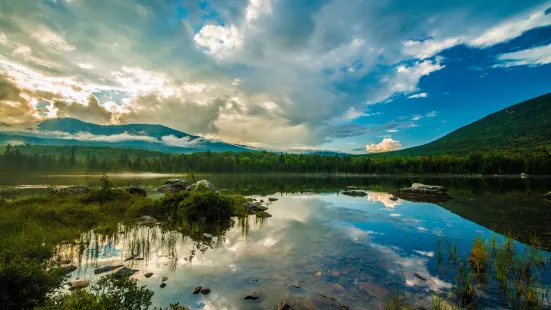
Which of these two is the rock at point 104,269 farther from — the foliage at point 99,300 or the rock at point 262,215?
the rock at point 262,215

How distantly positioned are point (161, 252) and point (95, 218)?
1229cm

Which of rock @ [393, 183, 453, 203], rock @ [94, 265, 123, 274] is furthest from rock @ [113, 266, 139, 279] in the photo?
rock @ [393, 183, 453, 203]

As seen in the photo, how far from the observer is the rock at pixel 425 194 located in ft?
153

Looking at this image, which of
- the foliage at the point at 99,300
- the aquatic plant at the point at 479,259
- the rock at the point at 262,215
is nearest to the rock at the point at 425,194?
the rock at the point at 262,215

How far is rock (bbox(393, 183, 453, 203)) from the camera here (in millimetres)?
46631

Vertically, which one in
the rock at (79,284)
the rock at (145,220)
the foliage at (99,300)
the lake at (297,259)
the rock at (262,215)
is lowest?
the rock at (262,215)

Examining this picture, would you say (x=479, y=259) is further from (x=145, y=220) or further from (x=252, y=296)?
(x=145, y=220)

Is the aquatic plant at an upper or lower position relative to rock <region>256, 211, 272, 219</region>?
upper

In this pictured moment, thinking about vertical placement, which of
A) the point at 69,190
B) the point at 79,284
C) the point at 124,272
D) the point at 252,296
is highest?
the point at 69,190

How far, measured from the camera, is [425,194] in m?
50.0

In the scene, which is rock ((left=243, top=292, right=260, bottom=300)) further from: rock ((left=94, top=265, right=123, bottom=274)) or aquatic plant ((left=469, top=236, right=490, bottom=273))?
aquatic plant ((left=469, top=236, right=490, bottom=273))

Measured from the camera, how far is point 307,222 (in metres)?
26.1

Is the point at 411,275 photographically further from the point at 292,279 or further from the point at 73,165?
the point at 73,165

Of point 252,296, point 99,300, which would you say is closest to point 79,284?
point 99,300
